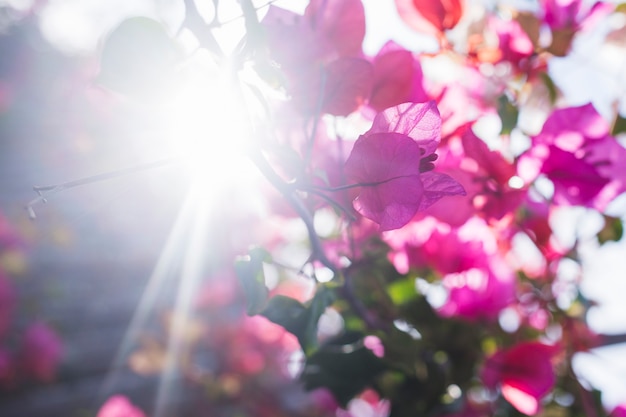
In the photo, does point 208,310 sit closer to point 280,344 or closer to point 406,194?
point 280,344

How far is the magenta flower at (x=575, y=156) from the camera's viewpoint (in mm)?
485

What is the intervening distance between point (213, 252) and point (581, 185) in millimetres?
1691

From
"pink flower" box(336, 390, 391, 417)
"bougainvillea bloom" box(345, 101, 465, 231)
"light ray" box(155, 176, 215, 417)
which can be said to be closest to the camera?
"bougainvillea bloom" box(345, 101, 465, 231)

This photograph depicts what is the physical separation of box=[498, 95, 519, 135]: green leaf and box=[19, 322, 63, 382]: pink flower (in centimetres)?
143

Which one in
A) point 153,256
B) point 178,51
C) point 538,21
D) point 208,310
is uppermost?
point 178,51

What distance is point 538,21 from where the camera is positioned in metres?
0.58

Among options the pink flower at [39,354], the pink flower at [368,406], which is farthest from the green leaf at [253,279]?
the pink flower at [39,354]

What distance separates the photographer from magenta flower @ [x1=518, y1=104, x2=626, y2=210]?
48 centimetres

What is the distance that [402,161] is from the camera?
13.0 inches

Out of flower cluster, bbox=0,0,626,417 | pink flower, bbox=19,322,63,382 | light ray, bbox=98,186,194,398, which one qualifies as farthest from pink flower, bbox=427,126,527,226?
pink flower, bbox=19,322,63,382

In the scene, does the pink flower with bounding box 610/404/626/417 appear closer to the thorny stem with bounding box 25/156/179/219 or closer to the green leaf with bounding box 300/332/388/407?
the green leaf with bounding box 300/332/388/407

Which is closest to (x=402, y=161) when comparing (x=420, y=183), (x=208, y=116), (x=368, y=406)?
(x=420, y=183)

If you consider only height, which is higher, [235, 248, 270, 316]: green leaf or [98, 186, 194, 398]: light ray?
[235, 248, 270, 316]: green leaf

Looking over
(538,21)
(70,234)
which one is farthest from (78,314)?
(538,21)
